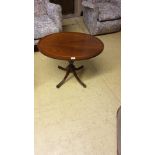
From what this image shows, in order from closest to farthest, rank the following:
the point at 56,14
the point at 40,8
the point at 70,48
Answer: the point at 70,48
the point at 56,14
the point at 40,8

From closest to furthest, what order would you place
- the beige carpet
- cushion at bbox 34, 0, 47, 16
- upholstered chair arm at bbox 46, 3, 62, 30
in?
the beige carpet → upholstered chair arm at bbox 46, 3, 62, 30 → cushion at bbox 34, 0, 47, 16

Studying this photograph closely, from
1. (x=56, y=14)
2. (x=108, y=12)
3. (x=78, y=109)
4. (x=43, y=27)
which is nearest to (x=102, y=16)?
(x=108, y=12)

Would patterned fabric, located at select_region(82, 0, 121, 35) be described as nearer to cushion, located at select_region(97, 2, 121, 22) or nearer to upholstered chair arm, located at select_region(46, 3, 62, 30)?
cushion, located at select_region(97, 2, 121, 22)

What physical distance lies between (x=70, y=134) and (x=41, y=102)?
2.24 feet

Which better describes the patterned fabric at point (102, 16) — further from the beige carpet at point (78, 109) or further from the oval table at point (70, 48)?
the oval table at point (70, 48)

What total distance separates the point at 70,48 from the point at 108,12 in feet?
5.46

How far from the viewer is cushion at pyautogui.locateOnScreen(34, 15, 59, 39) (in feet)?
14.0

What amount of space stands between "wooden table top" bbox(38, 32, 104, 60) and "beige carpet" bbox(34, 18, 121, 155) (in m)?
0.44

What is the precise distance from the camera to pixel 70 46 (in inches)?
139

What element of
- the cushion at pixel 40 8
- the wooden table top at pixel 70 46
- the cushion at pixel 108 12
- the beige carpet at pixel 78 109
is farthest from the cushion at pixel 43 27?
the cushion at pixel 108 12

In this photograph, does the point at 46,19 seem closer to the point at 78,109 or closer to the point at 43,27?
the point at 43,27

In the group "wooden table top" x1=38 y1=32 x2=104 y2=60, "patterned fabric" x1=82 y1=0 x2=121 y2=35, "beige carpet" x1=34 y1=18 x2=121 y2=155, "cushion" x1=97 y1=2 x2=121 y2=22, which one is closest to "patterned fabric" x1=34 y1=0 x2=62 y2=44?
"beige carpet" x1=34 y1=18 x2=121 y2=155
